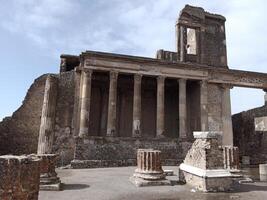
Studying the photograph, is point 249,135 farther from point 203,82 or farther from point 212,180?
point 212,180

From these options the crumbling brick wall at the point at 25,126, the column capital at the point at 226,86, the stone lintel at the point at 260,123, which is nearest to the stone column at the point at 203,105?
the column capital at the point at 226,86

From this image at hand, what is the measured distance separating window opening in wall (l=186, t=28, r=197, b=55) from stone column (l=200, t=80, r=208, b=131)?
543 cm

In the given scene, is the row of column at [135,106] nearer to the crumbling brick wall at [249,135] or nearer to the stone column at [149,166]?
the stone column at [149,166]

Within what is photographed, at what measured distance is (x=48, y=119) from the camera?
1617cm

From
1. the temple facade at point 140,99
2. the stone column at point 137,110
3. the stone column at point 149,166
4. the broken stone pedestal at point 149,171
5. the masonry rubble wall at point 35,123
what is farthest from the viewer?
the masonry rubble wall at point 35,123

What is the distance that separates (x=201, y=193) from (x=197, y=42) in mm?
17569

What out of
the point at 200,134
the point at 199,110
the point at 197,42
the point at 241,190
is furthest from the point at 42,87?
the point at 241,190

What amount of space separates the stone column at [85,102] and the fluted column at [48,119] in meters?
1.92

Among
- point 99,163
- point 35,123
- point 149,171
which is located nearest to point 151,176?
point 149,171

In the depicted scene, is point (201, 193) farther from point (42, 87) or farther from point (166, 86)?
point (42, 87)

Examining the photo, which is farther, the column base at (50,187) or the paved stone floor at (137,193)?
the column base at (50,187)

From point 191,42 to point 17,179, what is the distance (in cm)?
2171

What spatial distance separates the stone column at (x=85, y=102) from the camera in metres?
15.6

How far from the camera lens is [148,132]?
2070 cm
